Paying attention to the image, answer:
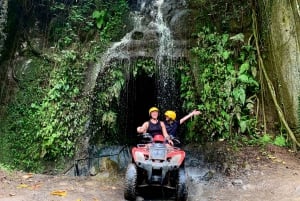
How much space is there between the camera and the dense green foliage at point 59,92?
10.2 m

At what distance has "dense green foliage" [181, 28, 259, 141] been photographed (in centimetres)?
998

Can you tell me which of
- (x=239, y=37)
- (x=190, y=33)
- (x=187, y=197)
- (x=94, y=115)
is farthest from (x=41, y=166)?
(x=239, y=37)

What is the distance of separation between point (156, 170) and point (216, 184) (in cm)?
199

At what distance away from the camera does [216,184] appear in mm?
8500

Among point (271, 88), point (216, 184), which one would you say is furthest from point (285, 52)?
point (216, 184)

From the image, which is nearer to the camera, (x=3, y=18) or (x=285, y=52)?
(x=285, y=52)

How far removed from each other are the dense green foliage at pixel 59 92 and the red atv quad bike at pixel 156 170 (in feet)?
10.5

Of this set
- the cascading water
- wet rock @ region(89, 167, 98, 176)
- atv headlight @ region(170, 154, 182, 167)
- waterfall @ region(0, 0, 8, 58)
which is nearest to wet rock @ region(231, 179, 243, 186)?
atv headlight @ region(170, 154, 182, 167)

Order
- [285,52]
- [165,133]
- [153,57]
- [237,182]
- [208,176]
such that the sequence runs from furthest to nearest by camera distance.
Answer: [153,57]
[285,52]
[208,176]
[237,182]
[165,133]

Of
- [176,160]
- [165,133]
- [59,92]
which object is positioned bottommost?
[176,160]

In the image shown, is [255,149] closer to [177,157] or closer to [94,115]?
[177,157]

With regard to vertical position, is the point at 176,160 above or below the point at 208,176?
above

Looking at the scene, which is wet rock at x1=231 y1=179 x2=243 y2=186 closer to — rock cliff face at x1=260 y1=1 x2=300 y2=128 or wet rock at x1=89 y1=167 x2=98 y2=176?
rock cliff face at x1=260 y1=1 x2=300 y2=128

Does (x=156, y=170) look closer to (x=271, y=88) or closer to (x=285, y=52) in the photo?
(x=271, y=88)
